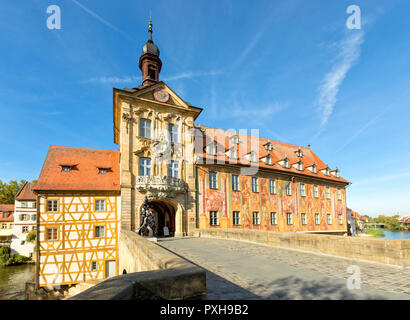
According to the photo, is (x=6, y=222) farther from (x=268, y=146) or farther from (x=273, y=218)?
(x=268, y=146)

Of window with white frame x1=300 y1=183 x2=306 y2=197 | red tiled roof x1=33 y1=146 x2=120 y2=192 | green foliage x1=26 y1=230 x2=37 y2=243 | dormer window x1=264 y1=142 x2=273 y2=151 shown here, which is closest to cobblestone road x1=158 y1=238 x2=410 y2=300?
red tiled roof x1=33 y1=146 x2=120 y2=192

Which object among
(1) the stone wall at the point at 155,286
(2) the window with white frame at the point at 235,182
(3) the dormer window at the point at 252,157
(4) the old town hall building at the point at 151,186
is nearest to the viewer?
(1) the stone wall at the point at 155,286

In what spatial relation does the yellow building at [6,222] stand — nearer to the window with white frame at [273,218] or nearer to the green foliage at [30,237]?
the green foliage at [30,237]

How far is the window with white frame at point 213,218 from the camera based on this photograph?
21.9 metres

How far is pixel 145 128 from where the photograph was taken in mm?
21266

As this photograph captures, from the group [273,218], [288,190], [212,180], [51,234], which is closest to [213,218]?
[212,180]

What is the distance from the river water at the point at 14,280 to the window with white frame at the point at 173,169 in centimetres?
2008

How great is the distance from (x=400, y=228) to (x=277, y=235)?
111m

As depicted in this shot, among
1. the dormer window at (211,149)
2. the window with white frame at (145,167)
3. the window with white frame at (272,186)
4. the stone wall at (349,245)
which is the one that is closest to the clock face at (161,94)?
the window with white frame at (145,167)

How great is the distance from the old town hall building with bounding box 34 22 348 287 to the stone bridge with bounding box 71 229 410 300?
1125 cm

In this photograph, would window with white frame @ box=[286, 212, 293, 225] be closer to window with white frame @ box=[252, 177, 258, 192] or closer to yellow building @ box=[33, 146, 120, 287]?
window with white frame @ box=[252, 177, 258, 192]

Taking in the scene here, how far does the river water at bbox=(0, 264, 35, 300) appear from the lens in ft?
89.7
